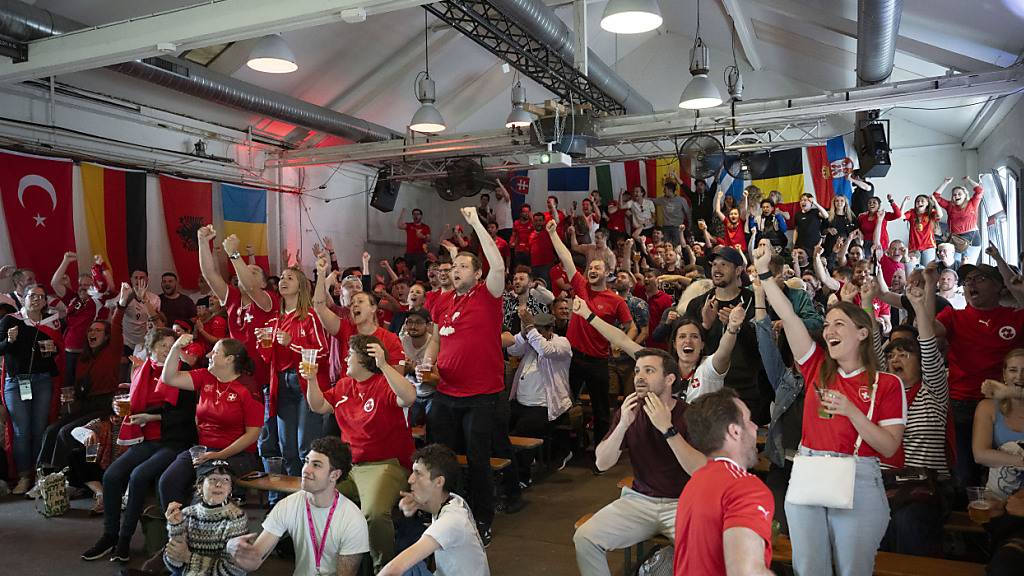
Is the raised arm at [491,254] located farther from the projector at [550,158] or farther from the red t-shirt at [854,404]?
the projector at [550,158]

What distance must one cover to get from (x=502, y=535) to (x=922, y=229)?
787 cm

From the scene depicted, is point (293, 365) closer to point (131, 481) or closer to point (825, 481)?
point (131, 481)

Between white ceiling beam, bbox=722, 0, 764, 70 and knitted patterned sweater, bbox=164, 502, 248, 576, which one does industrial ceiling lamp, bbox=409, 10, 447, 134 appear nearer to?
white ceiling beam, bbox=722, 0, 764, 70

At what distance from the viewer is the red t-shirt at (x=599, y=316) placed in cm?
616

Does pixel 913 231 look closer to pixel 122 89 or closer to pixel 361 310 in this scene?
pixel 361 310

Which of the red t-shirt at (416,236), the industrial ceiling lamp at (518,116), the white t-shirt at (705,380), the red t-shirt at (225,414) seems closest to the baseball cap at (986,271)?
the white t-shirt at (705,380)

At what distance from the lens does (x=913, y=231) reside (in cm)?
973

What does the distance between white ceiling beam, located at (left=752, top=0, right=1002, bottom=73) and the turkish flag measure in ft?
28.8

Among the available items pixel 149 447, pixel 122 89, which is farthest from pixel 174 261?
pixel 149 447

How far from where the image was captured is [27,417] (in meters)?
5.85

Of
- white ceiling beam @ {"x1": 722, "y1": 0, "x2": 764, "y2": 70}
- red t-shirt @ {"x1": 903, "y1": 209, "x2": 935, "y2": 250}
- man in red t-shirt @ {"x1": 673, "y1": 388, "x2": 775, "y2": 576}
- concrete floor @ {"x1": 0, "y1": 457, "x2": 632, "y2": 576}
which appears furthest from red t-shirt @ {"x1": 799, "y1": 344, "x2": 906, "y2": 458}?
white ceiling beam @ {"x1": 722, "y1": 0, "x2": 764, "y2": 70}

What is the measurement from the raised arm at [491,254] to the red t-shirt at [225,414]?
5.38 feet

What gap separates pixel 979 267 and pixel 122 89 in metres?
8.94

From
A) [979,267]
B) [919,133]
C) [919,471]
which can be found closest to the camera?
[919,471]
